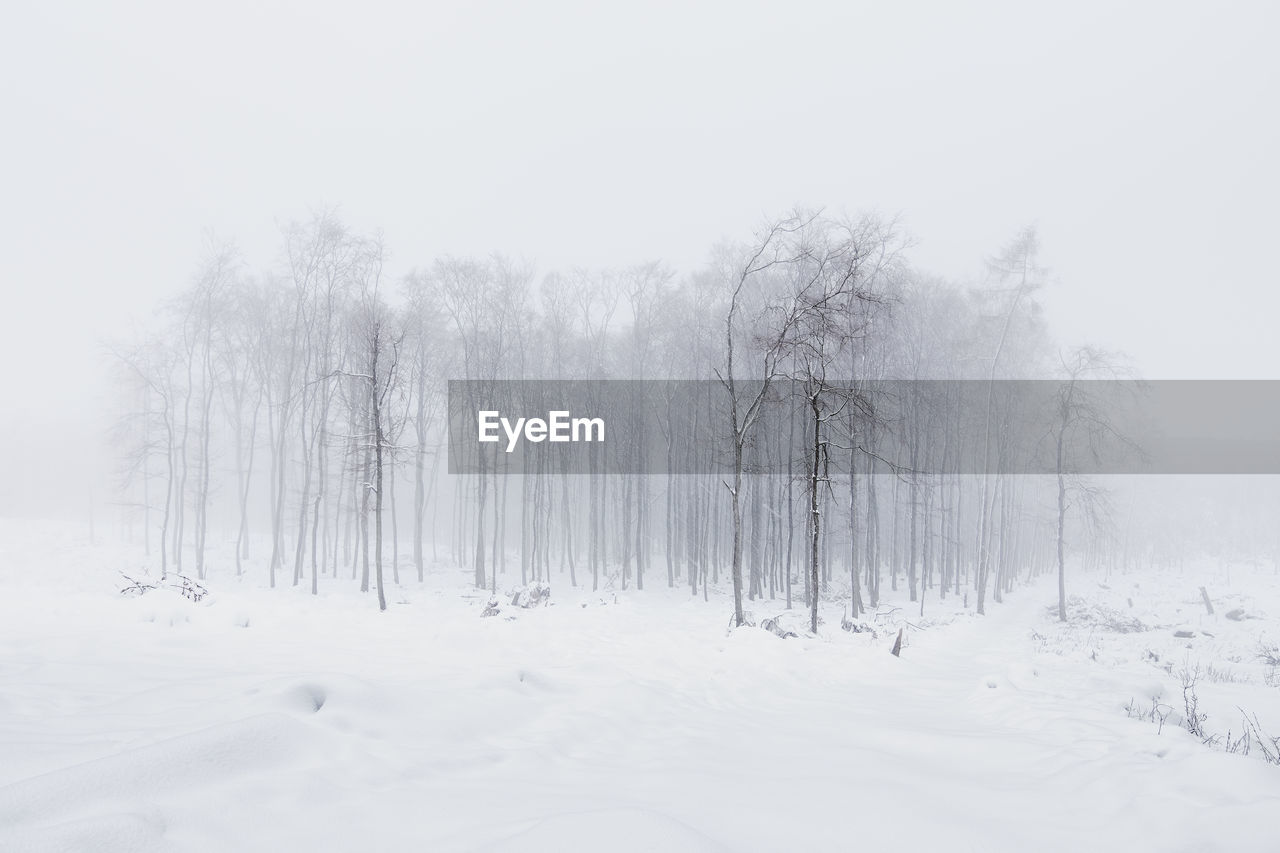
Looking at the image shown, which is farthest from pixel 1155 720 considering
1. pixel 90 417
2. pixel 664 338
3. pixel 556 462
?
A: pixel 90 417

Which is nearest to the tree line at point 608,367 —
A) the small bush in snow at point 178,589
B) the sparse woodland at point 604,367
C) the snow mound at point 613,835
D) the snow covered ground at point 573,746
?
the sparse woodland at point 604,367

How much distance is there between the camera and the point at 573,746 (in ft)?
15.4

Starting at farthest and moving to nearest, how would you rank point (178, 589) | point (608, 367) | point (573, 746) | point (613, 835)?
1. point (608, 367)
2. point (178, 589)
3. point (573, 746)
4. point (613, 835)

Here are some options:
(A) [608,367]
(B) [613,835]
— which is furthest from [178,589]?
(A) [608,367]

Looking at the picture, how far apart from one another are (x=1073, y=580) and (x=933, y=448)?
19.7m

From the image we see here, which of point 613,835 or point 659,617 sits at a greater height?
point 613,835

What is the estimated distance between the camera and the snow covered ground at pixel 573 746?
2.63 meters

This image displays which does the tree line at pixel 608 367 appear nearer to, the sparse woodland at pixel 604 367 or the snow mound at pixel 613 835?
the sparse woodland at pixel 604 367

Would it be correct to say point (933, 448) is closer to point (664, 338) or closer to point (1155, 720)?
point (664, 338)

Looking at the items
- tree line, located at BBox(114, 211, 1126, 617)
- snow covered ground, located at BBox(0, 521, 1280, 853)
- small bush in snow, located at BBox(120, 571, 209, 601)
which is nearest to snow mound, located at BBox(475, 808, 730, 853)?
snow covered ground, located at BBox(0, 521, 1280, 853)

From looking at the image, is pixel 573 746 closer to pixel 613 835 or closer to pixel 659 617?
pixel 613 835

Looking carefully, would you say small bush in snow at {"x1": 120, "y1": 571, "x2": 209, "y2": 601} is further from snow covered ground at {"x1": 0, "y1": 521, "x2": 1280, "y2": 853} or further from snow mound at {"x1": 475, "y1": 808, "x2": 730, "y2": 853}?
snow mound at {"x1": 475, "y1": 808, "x2": 730, "y2": 853}

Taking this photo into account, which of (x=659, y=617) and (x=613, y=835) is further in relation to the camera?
(x=659, y=617)

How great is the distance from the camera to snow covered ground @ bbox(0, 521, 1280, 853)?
103 inches
